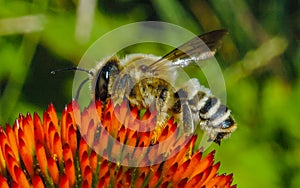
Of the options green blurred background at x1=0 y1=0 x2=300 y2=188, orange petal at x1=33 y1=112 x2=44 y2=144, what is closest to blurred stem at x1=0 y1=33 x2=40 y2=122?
green blurred background at x1=0 y1=0 x2=300 y2=188

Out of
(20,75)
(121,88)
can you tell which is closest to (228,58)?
(20,75)

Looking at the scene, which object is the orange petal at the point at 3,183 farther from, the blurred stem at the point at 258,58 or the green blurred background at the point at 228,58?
the blurred stem at the point at 258,58

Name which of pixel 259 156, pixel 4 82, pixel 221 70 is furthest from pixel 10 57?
pixel 259 156

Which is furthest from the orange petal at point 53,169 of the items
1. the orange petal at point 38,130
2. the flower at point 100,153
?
the orange petal at point 38,130

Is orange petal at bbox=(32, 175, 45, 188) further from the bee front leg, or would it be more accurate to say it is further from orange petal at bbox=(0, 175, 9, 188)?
the bee front leg

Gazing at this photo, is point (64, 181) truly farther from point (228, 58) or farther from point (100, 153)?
point (228, 58)
